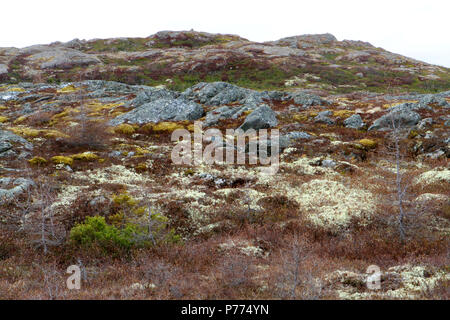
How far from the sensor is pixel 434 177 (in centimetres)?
1911

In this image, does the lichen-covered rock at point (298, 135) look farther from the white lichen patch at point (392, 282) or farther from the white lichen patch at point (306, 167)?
the white lichen patch at point (392, 282)

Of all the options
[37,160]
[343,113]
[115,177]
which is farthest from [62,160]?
[343,113]

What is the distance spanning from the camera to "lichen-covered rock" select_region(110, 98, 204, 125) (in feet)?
137

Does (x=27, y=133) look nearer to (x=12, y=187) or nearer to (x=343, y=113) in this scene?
(x=12, y=187)

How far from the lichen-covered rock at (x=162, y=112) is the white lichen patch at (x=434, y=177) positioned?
30.1 meters

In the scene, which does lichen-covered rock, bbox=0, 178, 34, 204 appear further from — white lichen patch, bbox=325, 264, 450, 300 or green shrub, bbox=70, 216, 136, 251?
Result: white lichen patch, bbox=325, 264, 450, 300

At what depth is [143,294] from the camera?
769 cm

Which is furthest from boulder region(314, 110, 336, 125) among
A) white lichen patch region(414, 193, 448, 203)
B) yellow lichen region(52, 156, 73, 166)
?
yellow lichen region(52, 156, 73, 166)

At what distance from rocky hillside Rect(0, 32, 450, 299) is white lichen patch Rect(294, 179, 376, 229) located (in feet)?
0.33

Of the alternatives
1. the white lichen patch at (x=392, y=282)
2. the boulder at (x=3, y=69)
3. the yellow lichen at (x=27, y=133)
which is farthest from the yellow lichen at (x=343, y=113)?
the boulder at (x=3, y=69)

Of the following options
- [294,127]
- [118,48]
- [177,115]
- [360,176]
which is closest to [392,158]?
[360,176]

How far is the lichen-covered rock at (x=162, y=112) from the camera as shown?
41.8 meters
